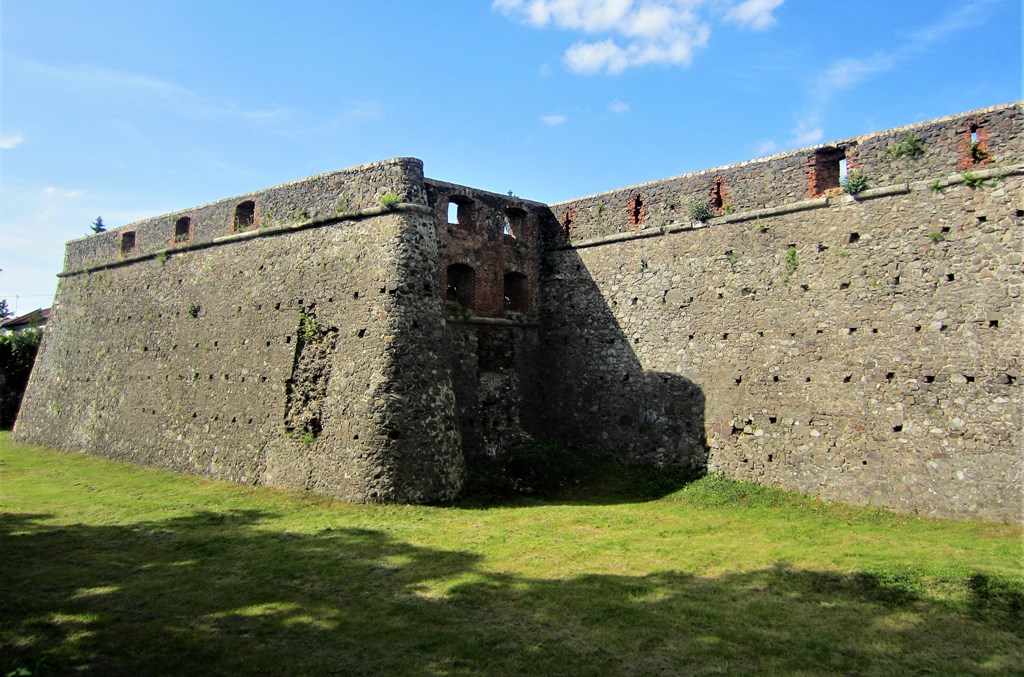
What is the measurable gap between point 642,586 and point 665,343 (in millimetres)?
7103

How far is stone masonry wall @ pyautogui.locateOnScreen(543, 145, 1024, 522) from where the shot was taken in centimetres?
1059

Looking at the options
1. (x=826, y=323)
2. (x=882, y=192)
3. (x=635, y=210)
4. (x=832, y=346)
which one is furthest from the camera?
(x=635, y=210)

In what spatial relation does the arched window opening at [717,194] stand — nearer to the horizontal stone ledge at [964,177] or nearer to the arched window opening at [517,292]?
the horizontal stone ledge at [964,177]

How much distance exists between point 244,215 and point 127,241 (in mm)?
5934

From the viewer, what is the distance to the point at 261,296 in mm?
15914

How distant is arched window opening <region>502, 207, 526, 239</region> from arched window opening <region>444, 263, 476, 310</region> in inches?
60.0

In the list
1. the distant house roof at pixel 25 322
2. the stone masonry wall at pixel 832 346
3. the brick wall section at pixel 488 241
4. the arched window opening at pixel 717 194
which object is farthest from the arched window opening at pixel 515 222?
the distant house roof at pixel 25 322

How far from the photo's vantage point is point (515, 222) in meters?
17.0

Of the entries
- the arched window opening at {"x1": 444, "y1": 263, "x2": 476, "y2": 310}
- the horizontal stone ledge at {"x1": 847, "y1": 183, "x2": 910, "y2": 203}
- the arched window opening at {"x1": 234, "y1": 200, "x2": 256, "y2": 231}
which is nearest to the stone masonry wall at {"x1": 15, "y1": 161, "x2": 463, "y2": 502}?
the arched window opening at {"x1": 234, "y1": 200, "x2": 256, "y2": 231}

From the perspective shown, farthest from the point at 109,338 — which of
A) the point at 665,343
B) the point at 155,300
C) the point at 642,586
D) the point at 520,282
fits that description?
the point at 642,586

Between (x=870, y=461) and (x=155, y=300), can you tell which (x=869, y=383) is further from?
(x=155, y=300)

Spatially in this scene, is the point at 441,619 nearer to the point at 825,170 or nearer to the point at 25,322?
the point at 825,170

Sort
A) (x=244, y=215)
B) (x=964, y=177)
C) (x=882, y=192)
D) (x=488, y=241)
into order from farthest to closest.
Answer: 1. (x=244, y=215)
2. (x=488, y=241)
3. (x=882, y=192)
4. (x=964, y=177)

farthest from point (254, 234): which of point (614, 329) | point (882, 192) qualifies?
point (882, 192)
